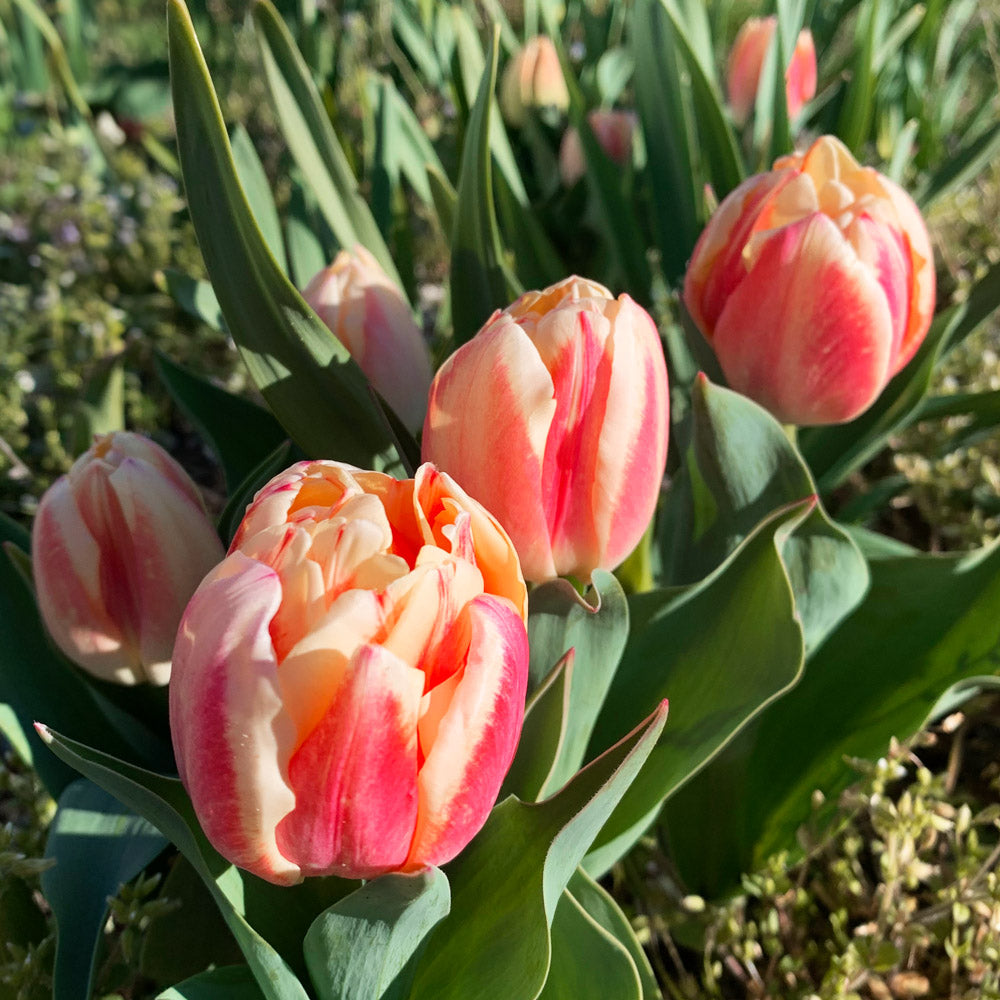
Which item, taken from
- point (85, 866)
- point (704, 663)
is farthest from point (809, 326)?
point (85, 866)

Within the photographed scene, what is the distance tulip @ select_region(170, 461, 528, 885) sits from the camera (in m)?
0.39

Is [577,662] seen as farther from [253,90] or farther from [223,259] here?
[253,90]

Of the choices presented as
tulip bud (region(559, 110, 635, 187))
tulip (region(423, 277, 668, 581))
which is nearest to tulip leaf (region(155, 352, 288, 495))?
tulip (region(423, 277, 668, 581))

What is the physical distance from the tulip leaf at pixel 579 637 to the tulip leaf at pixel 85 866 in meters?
0.28

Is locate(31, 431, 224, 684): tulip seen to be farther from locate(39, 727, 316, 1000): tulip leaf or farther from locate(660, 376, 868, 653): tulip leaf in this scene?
locate(660, 376, 868, 653): tulip leaf

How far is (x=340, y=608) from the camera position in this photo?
1.27 feet

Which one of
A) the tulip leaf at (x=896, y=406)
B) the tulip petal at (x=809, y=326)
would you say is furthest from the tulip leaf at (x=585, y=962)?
the tulip leaf at (x=896, y=406)

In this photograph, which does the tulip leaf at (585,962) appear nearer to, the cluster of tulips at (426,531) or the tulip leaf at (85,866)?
the cluster of tulips at (426,531)

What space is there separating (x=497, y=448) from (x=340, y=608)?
0.51 ft

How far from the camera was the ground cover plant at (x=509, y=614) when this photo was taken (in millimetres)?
412

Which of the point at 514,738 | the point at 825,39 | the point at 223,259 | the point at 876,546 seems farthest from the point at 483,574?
the point at 825,39

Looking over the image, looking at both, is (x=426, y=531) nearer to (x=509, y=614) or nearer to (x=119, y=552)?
(x=509, y=614)

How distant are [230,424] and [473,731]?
1.77 ft

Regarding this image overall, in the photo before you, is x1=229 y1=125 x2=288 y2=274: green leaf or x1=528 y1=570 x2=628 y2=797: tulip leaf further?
x1=229 y1=125 x2=288 y2=274: green leaf
